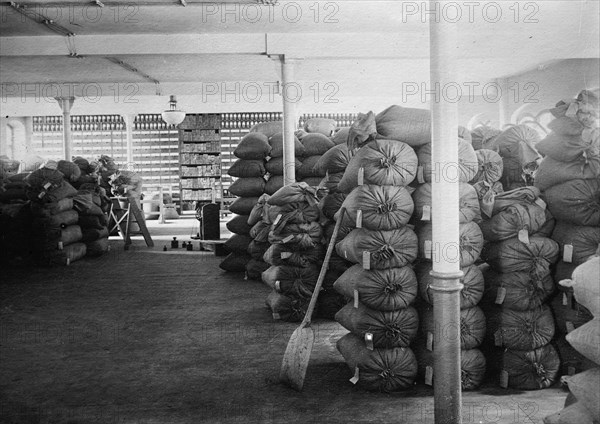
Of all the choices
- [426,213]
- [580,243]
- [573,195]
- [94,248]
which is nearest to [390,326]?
[426,213]

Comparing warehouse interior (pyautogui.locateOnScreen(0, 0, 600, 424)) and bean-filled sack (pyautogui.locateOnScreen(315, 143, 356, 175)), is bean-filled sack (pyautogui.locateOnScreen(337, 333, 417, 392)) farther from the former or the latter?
bean-filled sack (pyautogui.locateOnScreen(315, 143, 356, 175))

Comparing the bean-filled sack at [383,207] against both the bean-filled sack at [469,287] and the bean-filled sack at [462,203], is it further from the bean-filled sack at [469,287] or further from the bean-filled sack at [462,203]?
the bean-filled sack at [469,287]

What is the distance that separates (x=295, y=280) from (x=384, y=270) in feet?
6.25

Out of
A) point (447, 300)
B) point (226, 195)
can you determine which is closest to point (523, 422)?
point (447, 300)

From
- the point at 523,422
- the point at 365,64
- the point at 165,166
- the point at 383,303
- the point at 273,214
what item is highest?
Answer: the point at 365,64

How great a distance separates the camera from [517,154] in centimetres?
456

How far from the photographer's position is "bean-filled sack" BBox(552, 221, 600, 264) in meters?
3.61

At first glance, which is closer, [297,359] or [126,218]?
[297,359]

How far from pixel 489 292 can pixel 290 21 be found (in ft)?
15.5

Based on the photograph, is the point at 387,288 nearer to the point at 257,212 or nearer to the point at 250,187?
the point at 257,212

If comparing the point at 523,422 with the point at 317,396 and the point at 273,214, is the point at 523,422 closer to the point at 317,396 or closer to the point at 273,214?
the point at 317,396

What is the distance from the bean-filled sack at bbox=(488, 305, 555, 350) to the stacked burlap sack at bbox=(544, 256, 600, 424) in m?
1.29

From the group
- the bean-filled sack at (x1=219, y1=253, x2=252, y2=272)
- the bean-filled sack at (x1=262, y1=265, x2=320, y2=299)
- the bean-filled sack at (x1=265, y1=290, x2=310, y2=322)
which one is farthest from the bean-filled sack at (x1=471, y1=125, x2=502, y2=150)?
the bean-filled sack at (x1=219, y1=253, x2=252, y2=272)

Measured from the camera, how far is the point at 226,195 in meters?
17.6
